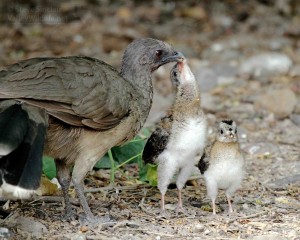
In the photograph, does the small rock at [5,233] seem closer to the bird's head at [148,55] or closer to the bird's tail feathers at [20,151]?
the bird's tail feathers at [20,151]

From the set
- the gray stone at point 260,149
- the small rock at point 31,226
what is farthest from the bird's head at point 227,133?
the gray stone at point 260,149

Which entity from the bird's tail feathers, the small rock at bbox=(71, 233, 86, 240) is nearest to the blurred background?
the small rock at bbox=(71, 233, 86, 240)

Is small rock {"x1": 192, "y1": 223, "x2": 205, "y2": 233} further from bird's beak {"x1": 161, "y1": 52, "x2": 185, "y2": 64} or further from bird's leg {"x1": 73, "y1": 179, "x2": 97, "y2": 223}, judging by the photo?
bird's beak {"x1": 161, "y1": 52, "x2": 185, "y2": 64}

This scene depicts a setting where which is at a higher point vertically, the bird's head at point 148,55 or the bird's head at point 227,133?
the bird's head at point 148,55

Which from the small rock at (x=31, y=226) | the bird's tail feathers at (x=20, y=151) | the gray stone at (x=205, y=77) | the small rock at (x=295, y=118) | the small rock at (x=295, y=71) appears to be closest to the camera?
the bird's tail feathers at (x=20, y=151)

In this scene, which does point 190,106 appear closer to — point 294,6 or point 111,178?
point 111,178

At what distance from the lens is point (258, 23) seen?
38.3 feet

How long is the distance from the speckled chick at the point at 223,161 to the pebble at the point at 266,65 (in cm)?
426

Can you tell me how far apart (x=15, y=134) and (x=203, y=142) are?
136cm

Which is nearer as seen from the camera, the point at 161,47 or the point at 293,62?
the point at 161,47

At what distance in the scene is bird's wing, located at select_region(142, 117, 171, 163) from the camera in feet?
17.7

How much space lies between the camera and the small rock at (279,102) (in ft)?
26.5

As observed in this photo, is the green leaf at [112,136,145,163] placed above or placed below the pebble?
below

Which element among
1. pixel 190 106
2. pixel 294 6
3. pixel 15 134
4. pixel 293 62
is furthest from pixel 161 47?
pixel 294 6
